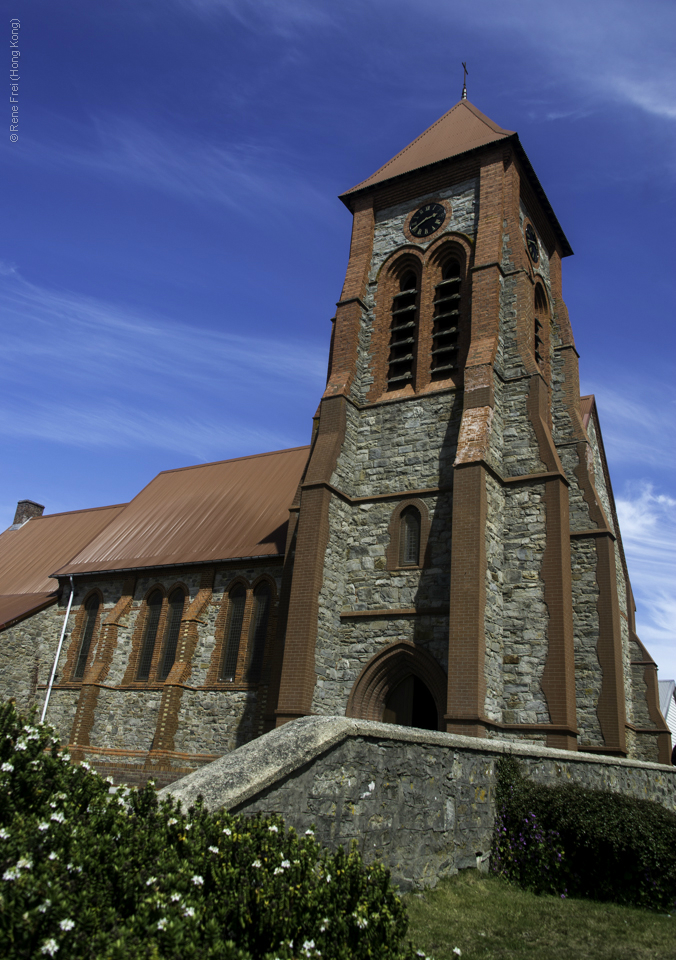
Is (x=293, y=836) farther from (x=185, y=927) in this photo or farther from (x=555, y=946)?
(x=555, y=946)

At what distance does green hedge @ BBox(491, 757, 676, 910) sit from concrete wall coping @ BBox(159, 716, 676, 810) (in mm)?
1673

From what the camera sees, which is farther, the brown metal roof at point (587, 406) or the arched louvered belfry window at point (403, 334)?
the brown metal roof at point (587, 406)

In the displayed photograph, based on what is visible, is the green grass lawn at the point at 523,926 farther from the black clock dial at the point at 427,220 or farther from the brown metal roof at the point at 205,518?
the black clock dial at the point at 427,220

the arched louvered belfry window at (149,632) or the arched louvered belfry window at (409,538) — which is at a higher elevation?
the arched louvered belfry window at (409,538)

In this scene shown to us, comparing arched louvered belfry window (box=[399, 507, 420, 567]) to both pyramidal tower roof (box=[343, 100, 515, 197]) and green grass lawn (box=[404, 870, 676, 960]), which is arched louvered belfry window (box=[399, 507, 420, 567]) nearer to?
green grass lawn (box=[404, 870, 676, 960])

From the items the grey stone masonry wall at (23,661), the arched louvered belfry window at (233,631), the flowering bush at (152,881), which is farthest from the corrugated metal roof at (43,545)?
the flowering bush at (152,881)

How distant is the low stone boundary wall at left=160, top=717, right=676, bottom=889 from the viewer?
580 centimetres

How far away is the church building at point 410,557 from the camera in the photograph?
15367 millimetres

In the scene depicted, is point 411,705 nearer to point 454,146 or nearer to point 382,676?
point 382,676

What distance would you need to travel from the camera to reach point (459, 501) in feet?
51.2

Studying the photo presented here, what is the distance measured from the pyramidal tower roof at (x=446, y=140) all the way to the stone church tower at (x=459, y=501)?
0.15 m

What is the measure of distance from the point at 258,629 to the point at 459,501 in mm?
8133

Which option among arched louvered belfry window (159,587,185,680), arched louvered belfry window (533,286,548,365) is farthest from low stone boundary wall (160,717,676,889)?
arched louvered belfry window (159,587,185,680)

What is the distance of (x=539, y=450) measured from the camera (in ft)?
54.6
